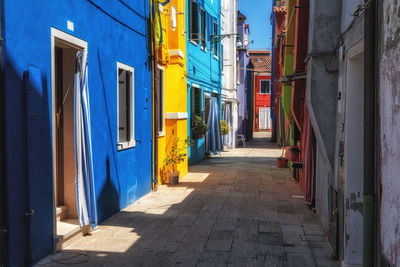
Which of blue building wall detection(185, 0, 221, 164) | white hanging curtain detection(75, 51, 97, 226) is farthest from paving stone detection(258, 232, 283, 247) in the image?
blue building wall detection(185, 0, 221, 164)

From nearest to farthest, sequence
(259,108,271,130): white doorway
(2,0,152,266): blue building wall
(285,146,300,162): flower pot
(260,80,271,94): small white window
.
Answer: (2,0,152,266): blue building wall
(285,146,300,162): flower pot
(260,80,271,94): small white window
(259,108,271,130): white doorway

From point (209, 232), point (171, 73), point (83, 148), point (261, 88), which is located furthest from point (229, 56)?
point (261, 88)

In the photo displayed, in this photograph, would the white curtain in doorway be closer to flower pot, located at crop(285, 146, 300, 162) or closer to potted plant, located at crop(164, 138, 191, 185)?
potted plant, located at crop(164, 138, 191, 185)

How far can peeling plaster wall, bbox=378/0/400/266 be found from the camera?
301cm

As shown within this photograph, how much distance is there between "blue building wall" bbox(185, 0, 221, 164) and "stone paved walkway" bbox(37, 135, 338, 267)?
5.43 meters

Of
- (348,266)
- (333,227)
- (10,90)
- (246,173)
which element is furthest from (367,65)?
(246,173)

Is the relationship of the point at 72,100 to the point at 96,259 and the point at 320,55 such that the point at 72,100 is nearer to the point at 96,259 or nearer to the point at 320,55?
the point at 96,259

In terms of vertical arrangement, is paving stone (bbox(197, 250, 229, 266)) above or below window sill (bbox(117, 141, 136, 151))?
below

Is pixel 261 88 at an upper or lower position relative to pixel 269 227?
upper

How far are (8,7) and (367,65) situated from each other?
3.45 metres

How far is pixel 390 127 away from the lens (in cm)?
319

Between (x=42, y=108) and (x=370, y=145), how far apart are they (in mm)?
3606

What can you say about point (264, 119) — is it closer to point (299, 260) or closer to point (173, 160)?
point (173, 160)

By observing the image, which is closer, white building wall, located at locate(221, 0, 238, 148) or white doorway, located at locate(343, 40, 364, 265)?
white doorway, located at locate(343, 40, 364, 265)
